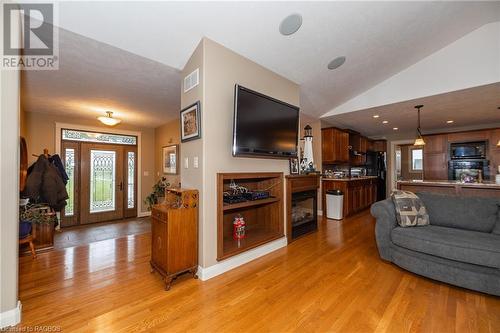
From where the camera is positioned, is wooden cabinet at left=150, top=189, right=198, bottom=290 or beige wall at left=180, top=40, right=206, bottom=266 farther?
beige wall at left=180, top=40, right=206, bottom=266

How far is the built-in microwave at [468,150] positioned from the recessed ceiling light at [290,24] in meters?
5.91

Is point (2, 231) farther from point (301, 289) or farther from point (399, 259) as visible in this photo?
point (399, 259)

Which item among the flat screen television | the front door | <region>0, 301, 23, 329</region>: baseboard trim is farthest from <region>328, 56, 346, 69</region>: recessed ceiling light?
the front door

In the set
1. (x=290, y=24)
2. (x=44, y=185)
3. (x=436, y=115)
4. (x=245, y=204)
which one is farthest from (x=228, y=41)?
(x=436, y=115)

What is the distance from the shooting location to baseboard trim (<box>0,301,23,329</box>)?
5.24ft

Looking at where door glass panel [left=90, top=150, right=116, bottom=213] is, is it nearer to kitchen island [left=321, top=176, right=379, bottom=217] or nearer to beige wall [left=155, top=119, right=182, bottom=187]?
beige wall [left=155, top=119, right=182, bottom=187]

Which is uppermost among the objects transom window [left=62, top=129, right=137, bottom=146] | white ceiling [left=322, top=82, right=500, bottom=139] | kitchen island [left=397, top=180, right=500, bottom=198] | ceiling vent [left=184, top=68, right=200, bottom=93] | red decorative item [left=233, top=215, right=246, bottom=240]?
white ceiling [left=322, top=82, right=500, bottom=139]

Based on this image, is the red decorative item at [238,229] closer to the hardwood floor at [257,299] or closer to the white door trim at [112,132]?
the hardwood floor at [257,299]

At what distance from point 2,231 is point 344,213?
18.1 feet

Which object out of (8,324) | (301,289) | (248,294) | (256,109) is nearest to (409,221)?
(301,289)

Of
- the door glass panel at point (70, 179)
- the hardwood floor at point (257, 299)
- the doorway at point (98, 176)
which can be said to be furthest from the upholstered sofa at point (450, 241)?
the door glass panel at point (70, 179)

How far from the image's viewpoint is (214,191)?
2461mm

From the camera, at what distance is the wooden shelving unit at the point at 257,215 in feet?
9.27

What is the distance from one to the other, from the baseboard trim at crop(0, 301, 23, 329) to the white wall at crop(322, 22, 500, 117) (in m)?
5.81
